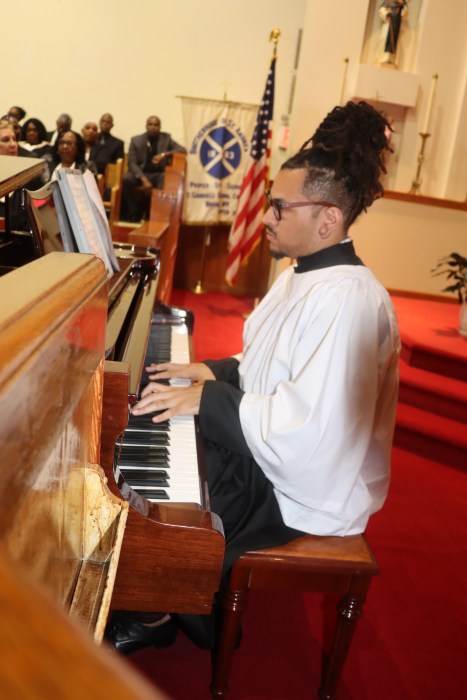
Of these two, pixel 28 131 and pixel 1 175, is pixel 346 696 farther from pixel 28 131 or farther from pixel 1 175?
pixel 28 131

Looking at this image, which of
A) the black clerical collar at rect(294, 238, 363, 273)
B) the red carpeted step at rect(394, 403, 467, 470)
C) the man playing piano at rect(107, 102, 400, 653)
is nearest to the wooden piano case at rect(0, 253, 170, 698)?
the man playing piano at rect(107, 102, 400, 653)

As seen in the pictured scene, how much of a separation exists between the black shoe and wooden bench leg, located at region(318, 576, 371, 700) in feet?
1.76

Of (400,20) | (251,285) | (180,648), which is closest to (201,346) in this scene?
(251,285)

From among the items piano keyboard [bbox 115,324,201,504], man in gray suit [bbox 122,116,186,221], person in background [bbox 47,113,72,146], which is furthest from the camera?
person in background [bbox 47,113,72,146]

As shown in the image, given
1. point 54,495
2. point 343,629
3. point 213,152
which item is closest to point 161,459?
point 343,629

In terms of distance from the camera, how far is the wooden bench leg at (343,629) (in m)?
1.79

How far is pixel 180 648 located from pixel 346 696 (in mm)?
582

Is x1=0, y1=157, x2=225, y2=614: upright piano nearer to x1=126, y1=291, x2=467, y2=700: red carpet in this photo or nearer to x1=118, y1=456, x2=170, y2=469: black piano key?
x1=118, y1=456, x2=170, y2=469: black piano key

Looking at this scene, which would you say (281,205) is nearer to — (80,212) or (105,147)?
(80,212)

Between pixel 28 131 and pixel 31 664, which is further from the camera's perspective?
pixel 28 131

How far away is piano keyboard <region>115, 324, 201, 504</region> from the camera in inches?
61.0

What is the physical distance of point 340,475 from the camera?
1816 millimetres

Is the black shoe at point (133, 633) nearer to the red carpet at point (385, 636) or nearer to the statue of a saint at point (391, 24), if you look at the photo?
the red carpet at point (385, 636)

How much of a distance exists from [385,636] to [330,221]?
1569 millimetres
